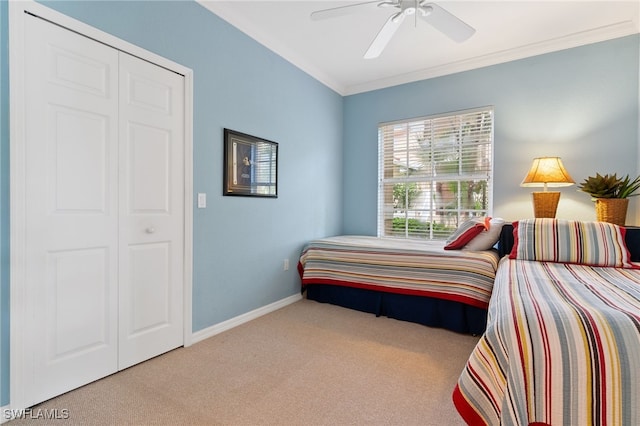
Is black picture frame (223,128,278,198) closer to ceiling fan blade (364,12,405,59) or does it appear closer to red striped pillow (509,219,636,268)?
ceiling fan blade (364,12,405,59)

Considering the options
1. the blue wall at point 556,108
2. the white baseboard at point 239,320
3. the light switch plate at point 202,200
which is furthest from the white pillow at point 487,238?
the light switch plate at point 202,200

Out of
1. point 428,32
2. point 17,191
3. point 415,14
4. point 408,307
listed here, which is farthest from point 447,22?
point 17,191

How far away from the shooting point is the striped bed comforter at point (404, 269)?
2.42 m

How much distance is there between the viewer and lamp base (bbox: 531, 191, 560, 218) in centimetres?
267

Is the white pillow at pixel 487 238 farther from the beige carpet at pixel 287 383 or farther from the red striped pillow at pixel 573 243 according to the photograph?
the beige carpet at pixel 287 383

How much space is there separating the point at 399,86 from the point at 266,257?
257cm

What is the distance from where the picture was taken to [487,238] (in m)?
2.65

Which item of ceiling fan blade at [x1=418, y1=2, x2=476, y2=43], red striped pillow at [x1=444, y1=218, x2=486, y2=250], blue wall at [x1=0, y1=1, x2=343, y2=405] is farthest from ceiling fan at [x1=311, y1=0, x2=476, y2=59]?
red striped pillow at [x1=444, y1=218, x2=486, y2=250]

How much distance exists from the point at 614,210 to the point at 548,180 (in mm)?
488

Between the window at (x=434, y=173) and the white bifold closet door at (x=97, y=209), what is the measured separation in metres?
2.52

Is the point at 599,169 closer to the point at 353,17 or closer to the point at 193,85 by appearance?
the point at 353,17

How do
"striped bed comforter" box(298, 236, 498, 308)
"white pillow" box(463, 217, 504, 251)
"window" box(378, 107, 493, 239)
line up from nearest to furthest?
"striped bed comforter" box(298, 236, 498, 308) → "white pillow" box(463, 217, 504, 251) → "window" box(378, 107, 493, 239)

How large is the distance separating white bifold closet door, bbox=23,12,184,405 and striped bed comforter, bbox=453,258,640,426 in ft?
6.07

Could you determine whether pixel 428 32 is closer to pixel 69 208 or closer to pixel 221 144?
pixel 221 144
